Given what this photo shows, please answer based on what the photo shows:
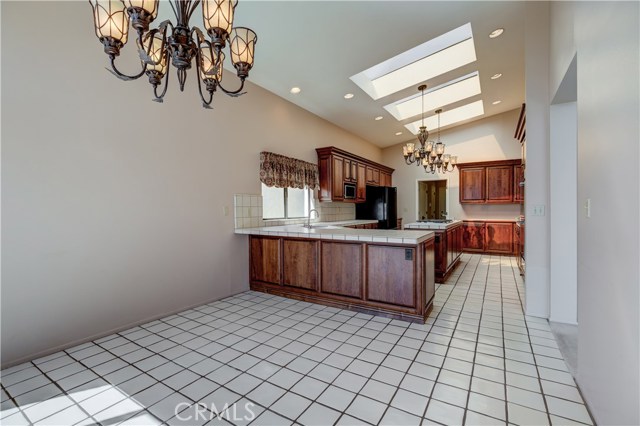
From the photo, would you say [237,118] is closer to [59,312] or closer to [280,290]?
[280,290]

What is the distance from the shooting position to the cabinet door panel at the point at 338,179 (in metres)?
5.46

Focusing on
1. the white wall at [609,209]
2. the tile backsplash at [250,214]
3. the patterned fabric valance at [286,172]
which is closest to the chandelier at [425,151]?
the patterned fabric valance at [286,172]

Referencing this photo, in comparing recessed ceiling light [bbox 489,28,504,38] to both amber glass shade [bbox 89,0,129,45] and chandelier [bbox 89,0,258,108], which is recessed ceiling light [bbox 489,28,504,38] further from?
amber glass shade [bbox 89,0,129,45]

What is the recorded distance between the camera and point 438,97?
5746 mm

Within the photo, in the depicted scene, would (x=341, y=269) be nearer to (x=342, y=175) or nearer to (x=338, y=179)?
(x=338, y=179)

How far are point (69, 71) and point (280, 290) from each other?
10.00 feet

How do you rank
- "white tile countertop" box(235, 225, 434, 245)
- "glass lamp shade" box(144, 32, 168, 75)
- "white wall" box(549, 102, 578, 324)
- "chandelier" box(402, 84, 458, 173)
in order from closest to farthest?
"glass lamp shade" box(144, 32, 168, 75), "white wall" box(549, 102, 578, 324), "white tile countertop" box(235, 225, 434, 245), "chandelier" box(402, 84, 458, 173)

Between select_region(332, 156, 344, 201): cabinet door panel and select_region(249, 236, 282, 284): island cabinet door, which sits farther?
select_region(332, 156, 344, 201): cabinet door panel

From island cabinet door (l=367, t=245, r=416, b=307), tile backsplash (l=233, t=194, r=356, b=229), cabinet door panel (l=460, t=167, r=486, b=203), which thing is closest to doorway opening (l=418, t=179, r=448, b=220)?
cabinet door panel (l=460, t=167, r=486, b=203)

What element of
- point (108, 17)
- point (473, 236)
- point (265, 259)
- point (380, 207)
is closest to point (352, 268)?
point (265, 259)

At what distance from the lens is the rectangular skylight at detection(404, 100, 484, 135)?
21.5 ft

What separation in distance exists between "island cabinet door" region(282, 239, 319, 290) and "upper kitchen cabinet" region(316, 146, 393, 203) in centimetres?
190

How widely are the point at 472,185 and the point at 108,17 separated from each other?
7.49m

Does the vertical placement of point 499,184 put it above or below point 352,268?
above
